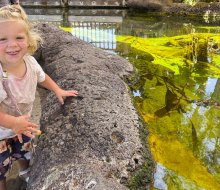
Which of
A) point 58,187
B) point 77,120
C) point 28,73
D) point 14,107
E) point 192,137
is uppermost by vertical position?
point 28,73

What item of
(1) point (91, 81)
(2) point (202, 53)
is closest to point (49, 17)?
(2) point (202, 53)

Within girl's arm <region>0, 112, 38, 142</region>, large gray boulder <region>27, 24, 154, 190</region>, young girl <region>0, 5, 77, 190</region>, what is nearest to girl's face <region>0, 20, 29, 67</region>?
young girl <region>0, 5, 77, 190</region>

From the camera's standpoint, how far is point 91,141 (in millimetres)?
1872

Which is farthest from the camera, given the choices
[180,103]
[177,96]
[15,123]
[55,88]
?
[177,96]

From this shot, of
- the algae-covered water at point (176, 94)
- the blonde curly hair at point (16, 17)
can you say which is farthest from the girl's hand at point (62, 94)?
the algae-covered water at point (176, 94)

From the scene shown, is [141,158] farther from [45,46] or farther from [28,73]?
[45,46]

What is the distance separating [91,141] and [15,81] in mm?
581

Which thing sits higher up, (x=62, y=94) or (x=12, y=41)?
(x=12, y=41)

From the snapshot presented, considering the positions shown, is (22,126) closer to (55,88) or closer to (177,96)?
(55,88)

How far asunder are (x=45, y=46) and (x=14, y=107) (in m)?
2.19

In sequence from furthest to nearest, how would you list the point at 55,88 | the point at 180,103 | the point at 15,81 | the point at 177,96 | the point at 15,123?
1. the point at 177,96
2. the point at 180,103
3. the point at 55,88
4. the point at 15,81
5. the point at 15,123

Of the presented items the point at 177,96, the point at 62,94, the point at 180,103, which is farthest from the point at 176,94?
the point at 62,94

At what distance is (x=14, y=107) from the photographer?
1845 mm

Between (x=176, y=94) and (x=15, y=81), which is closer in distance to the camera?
(x=15, y=81)
